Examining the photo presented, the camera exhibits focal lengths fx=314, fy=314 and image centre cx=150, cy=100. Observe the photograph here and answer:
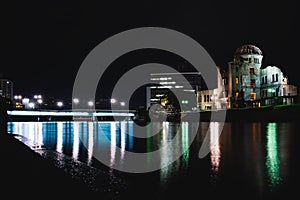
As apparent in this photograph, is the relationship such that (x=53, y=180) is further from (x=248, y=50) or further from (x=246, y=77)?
(x=248, y=50)

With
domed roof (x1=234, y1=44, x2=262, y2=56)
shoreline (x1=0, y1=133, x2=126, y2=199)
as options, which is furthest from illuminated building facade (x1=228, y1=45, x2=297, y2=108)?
shoreline (x1=0, y1=133, x2=126, y2=199)

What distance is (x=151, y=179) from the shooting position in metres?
8.32

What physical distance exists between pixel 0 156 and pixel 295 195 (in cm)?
847

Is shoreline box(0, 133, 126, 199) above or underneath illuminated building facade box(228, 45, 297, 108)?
underneath

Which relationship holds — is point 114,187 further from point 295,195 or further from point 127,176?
point 295,195

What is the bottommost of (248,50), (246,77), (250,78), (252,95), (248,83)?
(252,95)

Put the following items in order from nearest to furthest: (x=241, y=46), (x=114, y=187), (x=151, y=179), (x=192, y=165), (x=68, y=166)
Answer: (x=114, y=187), (x=151, y=179), (x=68, y=166), (x=192, y=165), (x=241, y=46)

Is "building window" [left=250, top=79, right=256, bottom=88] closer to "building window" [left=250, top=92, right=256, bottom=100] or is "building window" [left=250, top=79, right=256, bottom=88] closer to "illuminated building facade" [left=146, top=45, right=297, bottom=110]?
"illuminated building facade" [left=146, top=45, right=297, bottom=110]

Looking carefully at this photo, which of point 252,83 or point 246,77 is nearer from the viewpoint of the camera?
point 246,77

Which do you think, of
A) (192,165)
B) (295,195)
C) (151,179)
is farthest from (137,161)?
(295,195)

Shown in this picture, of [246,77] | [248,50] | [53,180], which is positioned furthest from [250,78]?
[53,180]

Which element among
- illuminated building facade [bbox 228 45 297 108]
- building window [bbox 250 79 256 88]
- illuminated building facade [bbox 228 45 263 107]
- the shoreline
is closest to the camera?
the shoreline

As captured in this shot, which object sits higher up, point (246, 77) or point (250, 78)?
point (246, 77)

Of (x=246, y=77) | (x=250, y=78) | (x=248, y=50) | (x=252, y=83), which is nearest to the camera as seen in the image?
(x=246, y=77)
